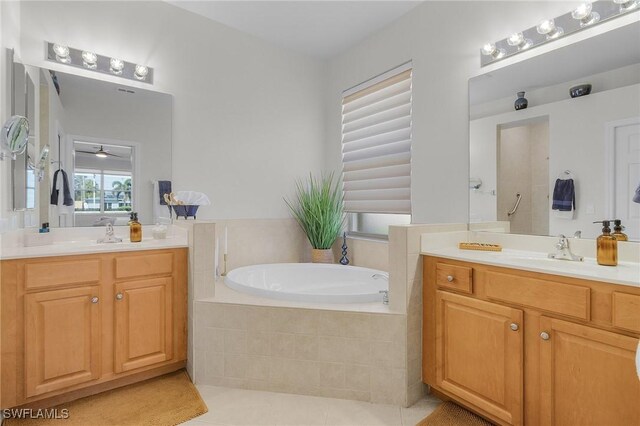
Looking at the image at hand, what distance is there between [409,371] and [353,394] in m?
0.35

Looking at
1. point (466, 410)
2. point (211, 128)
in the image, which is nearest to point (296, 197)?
point (211, 128)

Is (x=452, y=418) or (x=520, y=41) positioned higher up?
(x=520, y=41)

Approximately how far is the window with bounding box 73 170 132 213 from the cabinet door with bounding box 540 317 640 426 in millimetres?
2708

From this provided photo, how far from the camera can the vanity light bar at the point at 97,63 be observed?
2.29 m

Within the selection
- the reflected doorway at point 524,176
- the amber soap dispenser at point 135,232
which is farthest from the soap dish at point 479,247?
the amber soap dispenser at point 135,232

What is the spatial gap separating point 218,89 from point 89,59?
3.14 ft

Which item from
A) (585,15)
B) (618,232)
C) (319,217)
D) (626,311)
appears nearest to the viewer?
(626,311)

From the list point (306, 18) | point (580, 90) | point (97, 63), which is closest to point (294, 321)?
point (580, 90)

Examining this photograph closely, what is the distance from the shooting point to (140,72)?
260cm

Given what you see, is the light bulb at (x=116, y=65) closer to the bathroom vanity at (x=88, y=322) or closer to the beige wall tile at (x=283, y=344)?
the bathroom vanity at (x=88, y=322)

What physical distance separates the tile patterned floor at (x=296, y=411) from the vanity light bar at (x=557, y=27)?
2.17 meters

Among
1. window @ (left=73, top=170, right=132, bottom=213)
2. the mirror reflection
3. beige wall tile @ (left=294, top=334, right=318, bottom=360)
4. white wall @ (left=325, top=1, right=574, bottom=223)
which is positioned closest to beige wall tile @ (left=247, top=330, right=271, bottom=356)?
beige wall tile @ (left=294, top=334, right=318, bottom=360)

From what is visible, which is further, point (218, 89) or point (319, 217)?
point (319, 217)

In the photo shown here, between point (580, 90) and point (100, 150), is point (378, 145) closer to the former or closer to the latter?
point (580, 90)
